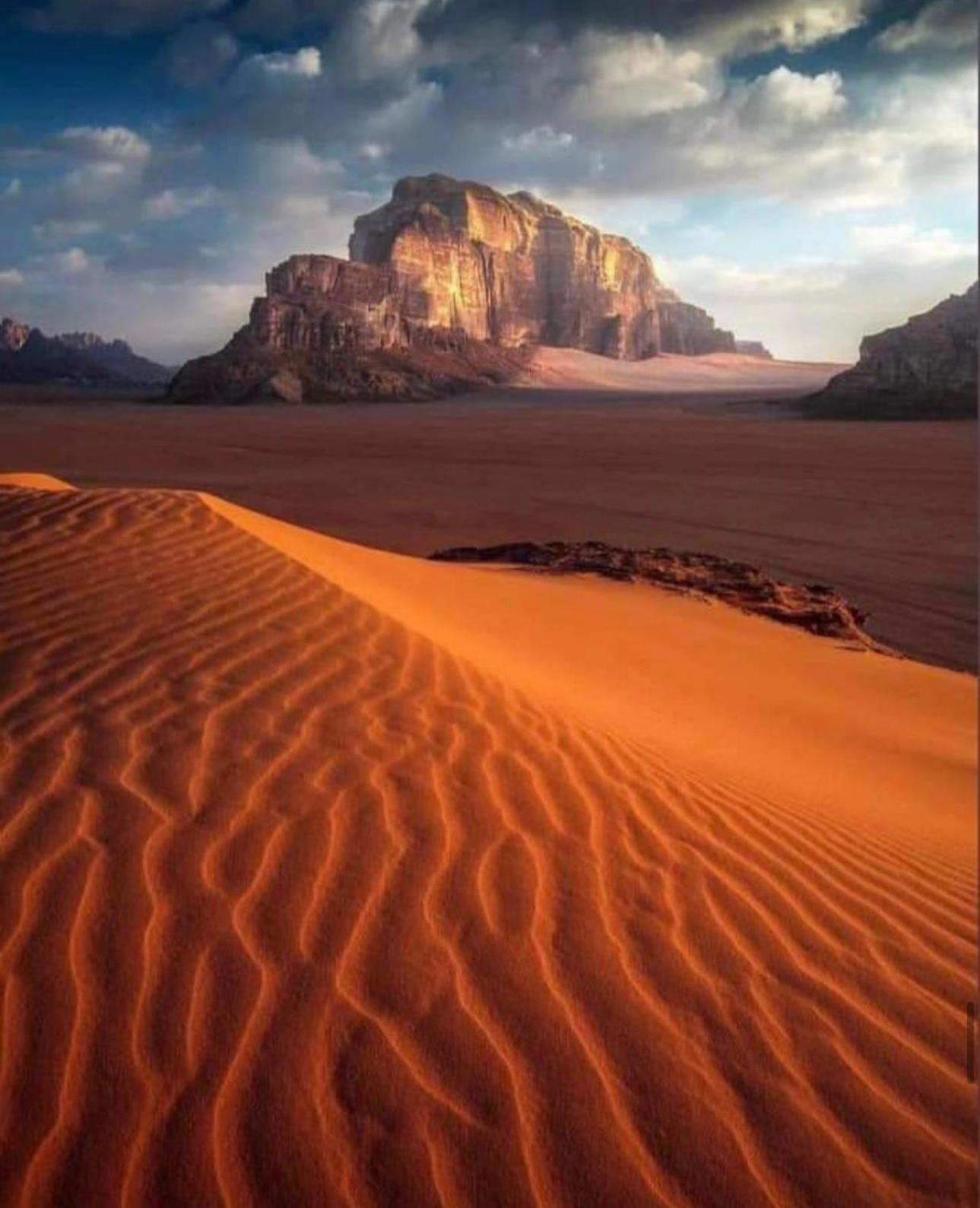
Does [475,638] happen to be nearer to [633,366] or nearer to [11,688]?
[11,688]

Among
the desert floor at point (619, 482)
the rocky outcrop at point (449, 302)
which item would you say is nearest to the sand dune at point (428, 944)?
the desert floor at point (619, 482)

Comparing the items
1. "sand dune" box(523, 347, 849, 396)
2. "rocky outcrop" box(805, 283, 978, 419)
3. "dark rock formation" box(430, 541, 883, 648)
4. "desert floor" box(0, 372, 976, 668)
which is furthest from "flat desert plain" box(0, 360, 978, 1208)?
"sand dune" box(523, 347, 849, 396)

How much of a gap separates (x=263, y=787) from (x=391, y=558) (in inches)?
280

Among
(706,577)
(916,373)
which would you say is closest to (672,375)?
(916,373)

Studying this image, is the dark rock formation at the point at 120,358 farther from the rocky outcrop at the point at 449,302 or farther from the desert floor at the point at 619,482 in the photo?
the desert floor at the point at 619,482

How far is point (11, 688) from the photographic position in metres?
3.93

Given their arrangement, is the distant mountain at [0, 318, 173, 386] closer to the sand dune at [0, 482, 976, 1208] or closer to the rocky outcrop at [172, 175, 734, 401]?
the rocky outcrop at [172, 175, 734, 401]

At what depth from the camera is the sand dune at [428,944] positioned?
1.93 metres

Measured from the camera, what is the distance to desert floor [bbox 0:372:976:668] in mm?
14266

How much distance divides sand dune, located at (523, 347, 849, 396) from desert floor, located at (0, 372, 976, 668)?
136 ft

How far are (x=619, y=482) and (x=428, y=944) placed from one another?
882 inches

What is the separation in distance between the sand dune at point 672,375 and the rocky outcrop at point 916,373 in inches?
1007

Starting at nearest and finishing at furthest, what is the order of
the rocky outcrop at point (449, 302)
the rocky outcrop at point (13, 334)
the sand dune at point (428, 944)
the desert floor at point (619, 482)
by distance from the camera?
the sand dune at point (428, 944) → the desert floor at point (619, 482) → the rocky outcrop at point (449, 302) → the rocky outcrop at point (13, 334)

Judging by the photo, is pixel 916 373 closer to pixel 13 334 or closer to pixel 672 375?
pixel 672 375
